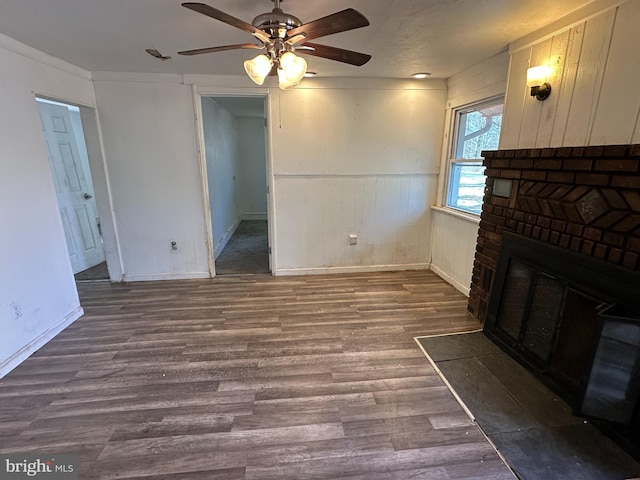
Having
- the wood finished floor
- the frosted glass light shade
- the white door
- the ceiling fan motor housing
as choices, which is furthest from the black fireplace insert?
the white door

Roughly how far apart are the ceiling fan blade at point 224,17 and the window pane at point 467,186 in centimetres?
261

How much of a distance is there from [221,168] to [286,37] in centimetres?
404

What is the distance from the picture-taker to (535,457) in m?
1.60

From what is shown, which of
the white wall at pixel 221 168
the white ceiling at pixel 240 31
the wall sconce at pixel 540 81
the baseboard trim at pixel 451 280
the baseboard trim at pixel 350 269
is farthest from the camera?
the white wall at pixel 221 168

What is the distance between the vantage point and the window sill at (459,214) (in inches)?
129

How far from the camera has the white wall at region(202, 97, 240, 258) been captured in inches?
172

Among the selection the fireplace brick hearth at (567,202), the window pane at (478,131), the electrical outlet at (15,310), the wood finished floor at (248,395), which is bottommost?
the wood finished floor at (248,395)

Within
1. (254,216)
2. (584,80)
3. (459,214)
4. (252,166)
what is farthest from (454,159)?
(254,216)

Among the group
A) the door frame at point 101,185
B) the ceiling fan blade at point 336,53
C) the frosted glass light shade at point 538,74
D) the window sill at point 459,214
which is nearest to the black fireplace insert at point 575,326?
the window sill at point 459,214

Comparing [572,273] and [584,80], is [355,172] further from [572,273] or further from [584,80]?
[572,273]

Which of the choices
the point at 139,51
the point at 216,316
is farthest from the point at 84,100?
the point at 216,316

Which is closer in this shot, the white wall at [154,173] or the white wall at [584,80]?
the white wall at [584,80]

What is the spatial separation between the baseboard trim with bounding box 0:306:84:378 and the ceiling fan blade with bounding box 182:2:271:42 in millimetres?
2720

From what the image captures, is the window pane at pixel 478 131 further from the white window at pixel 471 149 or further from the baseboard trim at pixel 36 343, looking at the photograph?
the baseboard trim at pixel 36 343
